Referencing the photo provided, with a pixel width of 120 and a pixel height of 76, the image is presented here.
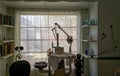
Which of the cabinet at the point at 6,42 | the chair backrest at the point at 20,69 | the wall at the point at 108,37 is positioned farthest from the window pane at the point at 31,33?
the wall at the point at 108,37

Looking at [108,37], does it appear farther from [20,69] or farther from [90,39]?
[20,69]

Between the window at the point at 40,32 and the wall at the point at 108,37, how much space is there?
841 millimetres

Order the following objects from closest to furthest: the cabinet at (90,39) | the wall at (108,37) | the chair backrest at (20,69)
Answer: the chair backrest at (20,69), the wall at (108,37), the cabinet at (90,39)

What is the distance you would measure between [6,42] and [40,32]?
0.79m

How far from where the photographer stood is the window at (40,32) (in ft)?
13.3

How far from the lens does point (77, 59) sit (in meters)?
3.83

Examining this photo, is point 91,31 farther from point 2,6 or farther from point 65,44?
point 2,6

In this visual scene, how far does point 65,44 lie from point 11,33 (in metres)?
1.26

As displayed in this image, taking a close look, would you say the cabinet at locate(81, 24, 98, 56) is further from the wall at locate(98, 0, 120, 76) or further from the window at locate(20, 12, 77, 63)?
the window at locate(20, 12, 77, 63)

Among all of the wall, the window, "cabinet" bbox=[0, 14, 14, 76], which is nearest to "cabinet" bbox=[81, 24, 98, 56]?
the wall

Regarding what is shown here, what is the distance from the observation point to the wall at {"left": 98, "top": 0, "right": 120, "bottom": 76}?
3375 mm

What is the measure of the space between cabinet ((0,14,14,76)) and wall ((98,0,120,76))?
189 cm

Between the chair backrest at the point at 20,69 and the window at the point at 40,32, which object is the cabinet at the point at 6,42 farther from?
the chair backrest at the point at 20,69

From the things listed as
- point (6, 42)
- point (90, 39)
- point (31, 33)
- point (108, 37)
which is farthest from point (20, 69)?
point (108, 37)
